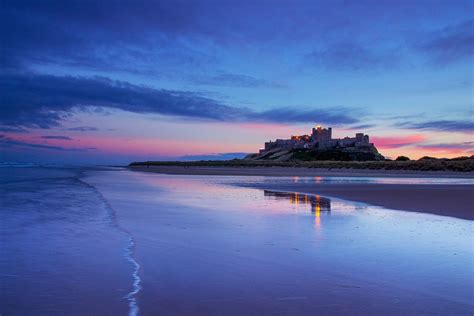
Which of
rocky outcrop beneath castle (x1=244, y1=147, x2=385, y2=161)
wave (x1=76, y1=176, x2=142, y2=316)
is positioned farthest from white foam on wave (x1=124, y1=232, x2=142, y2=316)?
rocky outcrop beneath castle (x1=244, y1=147, x2=385, y2=161)

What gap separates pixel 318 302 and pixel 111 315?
2.19m

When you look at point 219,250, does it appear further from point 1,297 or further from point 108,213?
point 108,213

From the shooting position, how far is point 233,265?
19.5ft

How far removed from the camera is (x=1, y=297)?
441 cm

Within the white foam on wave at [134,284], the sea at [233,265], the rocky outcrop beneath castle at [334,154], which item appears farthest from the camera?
the rocky outcrop beneath castle at [334,154]

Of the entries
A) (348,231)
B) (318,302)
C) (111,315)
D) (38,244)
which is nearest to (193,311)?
(111,315)

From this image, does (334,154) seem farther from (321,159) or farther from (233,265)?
(233,265)

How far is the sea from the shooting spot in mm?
4285

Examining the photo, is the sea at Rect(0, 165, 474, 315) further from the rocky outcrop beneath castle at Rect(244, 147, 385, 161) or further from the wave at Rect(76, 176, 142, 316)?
the rocky outcrop beneath castle at Rect(244, 147, 385, 161)

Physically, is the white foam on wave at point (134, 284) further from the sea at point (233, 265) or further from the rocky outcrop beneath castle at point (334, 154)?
the rocky outcrop beneath castle at point (334, 154)

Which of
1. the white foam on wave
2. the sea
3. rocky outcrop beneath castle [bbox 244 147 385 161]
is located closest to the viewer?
the white foam on wave

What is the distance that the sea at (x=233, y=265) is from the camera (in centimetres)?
429

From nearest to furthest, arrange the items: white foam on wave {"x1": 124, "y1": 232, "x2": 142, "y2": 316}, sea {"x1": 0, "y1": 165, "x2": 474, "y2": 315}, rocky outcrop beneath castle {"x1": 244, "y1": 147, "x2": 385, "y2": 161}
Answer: white foam on wave {"x1": 124, "y1": 232, "x2": 142, "y2": 316} → sea {"x1": 0, "y1": 165, "x2": 474, "y2": 315} → rocky outcrop beneath castle {"x1": 244, "y1": 147, "x2": 385, "y2": 161}

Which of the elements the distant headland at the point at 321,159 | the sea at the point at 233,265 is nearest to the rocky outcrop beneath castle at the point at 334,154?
the distant headland at the point at 321,159
